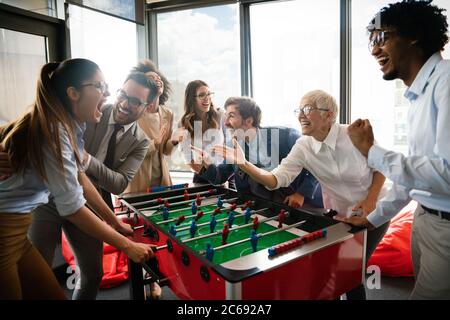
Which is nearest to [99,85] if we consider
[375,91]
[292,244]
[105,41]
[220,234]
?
[220,234]

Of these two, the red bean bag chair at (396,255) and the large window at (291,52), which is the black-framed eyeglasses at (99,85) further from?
the large window at (291,52)

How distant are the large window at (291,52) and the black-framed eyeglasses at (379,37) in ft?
7.38

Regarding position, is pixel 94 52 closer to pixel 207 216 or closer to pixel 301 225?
pixel 207 216

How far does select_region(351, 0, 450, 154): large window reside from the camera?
337cm

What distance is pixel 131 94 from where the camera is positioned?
2.05 meters

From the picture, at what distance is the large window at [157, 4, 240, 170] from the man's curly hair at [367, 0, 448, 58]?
2638mm

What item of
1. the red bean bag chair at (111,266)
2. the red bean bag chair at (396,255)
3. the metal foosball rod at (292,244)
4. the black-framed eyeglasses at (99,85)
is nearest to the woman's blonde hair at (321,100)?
the metal foosball rod at (292,244)

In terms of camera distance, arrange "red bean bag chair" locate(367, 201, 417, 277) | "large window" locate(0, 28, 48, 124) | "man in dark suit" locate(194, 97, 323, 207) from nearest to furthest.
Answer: "man in dark suit" locate(194, 97, 323, 207), "red bean bag chair" locate(367, 201, 417, 277), "large window" locate(0, 28, 48, 124)

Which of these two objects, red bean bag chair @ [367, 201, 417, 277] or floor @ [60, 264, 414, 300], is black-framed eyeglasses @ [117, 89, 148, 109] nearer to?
floor @ [60, 264, 414, 300]

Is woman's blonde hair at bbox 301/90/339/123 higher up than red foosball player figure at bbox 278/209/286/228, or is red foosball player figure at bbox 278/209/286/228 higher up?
woman's blonde hair at bbox 301/90/339/123

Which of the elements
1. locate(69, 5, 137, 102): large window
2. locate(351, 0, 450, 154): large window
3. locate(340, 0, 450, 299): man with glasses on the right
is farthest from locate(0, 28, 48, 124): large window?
locate(351, 0, 450, 154): large window

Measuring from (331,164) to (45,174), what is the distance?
1477 millimetres

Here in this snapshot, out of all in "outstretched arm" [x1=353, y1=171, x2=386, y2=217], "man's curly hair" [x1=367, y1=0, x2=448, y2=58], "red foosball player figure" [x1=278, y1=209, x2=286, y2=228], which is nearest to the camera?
"man's curly hair" [x1=367, y1=0, x2=448, y2=58]
